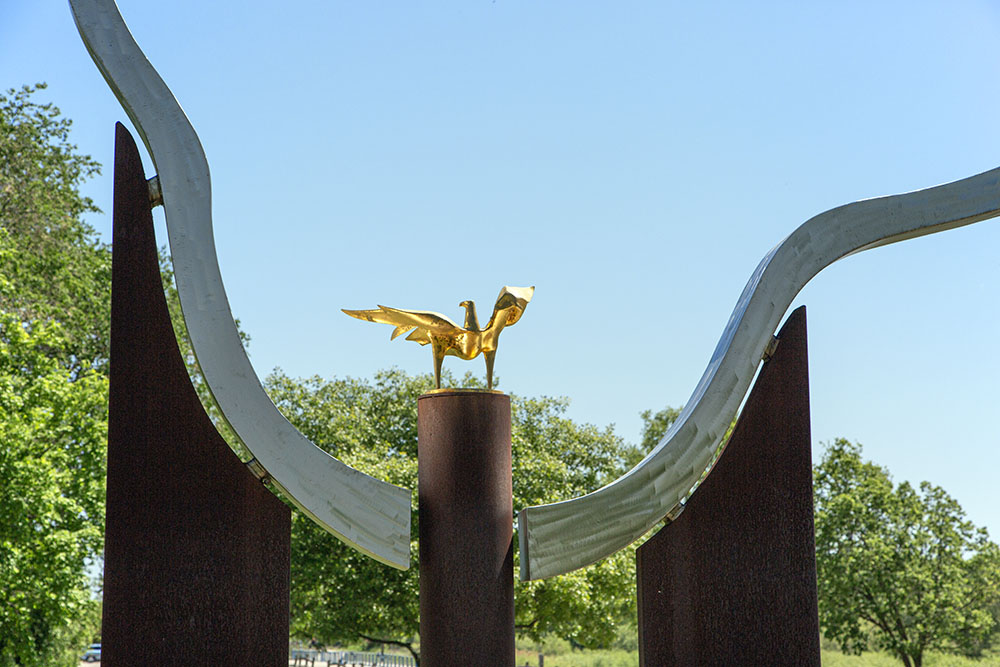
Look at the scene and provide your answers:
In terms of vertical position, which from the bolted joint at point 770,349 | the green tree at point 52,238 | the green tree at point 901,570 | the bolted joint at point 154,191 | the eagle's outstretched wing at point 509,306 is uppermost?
the green tree at point 52,238

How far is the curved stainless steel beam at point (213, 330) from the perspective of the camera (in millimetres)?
5473

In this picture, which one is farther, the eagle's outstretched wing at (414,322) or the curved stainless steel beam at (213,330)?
the eagle's outstretched wing at (414,322)

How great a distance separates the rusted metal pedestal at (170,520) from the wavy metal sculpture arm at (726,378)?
1.46 meters

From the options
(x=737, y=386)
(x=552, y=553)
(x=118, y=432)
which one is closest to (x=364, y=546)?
(x=552, y=553)

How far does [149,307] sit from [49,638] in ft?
45.3

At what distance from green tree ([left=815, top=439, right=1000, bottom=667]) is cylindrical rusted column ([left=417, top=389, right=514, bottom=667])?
15.7 meters

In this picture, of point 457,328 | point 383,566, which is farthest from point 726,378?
point 383,566

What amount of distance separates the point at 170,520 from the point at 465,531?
1.53m

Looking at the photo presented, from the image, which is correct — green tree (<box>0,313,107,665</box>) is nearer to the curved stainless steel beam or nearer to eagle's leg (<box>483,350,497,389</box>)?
the curved stainless steel beam

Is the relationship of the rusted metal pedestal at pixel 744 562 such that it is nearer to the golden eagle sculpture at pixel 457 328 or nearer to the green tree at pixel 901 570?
the golden eagle sculpture at pixel 457 328

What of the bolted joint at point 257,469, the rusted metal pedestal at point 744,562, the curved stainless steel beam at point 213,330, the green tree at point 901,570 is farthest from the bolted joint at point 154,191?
the green tree at point 901,570

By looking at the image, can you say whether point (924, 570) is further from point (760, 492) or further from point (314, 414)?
point (760, 492)

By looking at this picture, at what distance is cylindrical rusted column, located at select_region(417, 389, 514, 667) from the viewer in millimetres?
5512

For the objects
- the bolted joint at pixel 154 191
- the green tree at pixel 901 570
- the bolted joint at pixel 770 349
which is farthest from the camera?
the green tree at pixel 901 570
